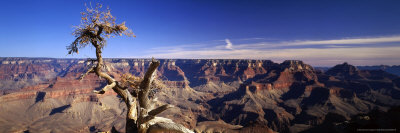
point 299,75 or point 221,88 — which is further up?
point 299,75

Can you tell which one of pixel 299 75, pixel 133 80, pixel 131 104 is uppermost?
pixel 133 80

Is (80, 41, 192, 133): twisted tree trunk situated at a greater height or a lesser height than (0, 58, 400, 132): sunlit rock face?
greater

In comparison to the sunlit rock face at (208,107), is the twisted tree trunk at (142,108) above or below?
above

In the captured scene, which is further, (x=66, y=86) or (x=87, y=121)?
(x=66, y=86)

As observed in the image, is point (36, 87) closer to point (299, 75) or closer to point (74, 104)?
point (74, 104)

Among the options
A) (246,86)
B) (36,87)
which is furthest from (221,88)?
(36,87)

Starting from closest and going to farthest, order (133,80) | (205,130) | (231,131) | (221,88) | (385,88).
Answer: (133,80), (231,131), (205,130), (385,88), (221,88)

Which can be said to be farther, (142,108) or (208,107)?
(208,107)

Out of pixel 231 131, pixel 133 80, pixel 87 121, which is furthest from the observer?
pixel 87 121

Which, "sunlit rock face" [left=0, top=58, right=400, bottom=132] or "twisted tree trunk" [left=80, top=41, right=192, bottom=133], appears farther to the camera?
"sunlit rock face" [left=0, top=58, right=400, bottom=132]

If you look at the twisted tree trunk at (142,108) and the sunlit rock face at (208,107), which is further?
the sunlit rock face at (208,107)

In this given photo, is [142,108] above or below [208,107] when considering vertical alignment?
above
